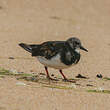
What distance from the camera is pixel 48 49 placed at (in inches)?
347

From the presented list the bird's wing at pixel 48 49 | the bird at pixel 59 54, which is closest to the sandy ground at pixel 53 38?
the bird at pixel 59 54

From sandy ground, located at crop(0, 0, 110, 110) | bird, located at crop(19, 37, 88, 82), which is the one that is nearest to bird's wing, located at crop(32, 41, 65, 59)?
bird, located at crop(19, 37, 88, 82)

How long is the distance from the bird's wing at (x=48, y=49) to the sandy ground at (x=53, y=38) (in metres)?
0.64

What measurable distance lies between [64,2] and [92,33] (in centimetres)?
442

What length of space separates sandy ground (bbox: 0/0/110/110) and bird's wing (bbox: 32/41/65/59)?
0.64 meters

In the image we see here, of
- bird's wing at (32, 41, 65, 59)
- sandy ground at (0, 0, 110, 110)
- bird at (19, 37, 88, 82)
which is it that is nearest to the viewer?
sandy ground at (0, 0, 110, 110)

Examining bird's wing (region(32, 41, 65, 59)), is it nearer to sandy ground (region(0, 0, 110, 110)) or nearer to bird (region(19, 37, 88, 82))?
bird (region(19, 37, 88, 82))

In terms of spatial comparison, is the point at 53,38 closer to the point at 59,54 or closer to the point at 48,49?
the point at 48,49

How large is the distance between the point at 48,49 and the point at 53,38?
513cm

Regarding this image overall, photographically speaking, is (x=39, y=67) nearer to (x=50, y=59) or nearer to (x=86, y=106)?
(x=50, y=59)

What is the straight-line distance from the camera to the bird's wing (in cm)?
862

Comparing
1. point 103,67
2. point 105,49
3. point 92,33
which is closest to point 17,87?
point 103,67

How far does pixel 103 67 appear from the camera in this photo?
1084cm

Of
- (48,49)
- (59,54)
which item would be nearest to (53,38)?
(48,49)
